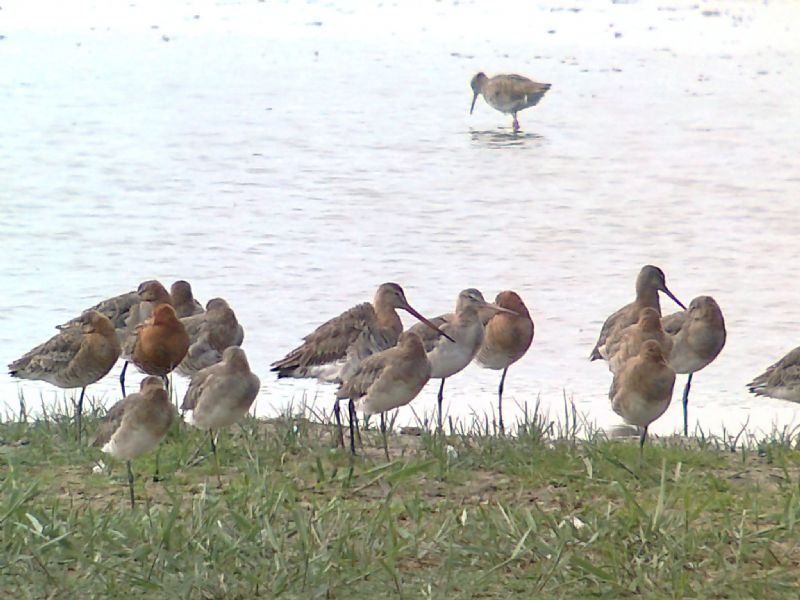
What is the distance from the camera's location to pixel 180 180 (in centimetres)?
1388

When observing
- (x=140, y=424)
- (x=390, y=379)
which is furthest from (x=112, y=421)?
(x=390, y=379)

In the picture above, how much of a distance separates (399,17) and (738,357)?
48.3ft

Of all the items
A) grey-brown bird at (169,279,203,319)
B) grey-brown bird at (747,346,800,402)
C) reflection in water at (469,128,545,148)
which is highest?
grey-brown bird at (169,279,203,319)

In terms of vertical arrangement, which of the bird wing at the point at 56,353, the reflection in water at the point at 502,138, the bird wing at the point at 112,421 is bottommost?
the reflection in water at the point at 502,138

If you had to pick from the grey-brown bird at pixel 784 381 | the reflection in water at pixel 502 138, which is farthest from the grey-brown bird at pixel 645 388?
the reflection in water at pixel 502 138

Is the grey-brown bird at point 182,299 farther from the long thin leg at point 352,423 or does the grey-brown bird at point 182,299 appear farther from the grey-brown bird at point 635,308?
the grey-brown bird at point 635,308

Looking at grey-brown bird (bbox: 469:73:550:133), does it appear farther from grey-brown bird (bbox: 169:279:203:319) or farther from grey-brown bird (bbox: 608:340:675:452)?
grey-brown bird (bbox: 608:340:675:452)

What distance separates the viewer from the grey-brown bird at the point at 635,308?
8406 millimetres

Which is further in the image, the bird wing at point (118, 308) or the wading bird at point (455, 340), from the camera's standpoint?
the bird wing at point (118, 308)

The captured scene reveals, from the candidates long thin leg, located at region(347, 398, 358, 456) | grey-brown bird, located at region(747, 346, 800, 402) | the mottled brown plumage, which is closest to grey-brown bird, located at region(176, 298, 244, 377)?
the mottled brown plumage

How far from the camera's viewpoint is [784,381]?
777 centimetres

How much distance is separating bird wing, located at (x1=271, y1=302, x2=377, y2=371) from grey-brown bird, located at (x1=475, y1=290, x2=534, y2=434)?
2.35 ft

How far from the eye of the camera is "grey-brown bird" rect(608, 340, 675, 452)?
664cm

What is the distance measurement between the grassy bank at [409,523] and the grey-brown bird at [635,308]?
1826 mm
